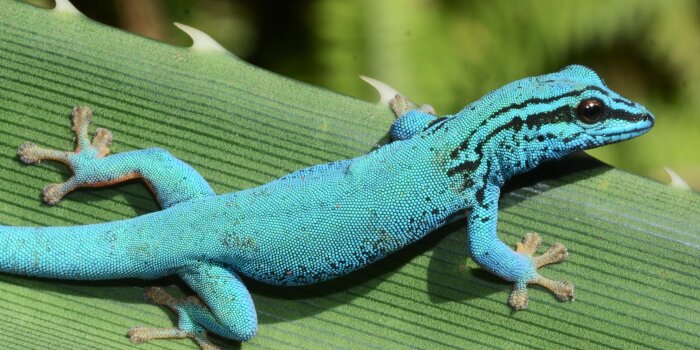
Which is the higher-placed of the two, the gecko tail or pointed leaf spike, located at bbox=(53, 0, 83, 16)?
pointed leaf spike, located at bbox=(53, 0, 83, 16)

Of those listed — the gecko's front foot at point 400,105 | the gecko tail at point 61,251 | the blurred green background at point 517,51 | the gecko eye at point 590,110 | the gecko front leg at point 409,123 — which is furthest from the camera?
the blurred green background at point 517,51

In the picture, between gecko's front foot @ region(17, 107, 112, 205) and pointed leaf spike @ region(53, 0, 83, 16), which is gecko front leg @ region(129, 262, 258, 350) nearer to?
gecko's front foot @ region(17, 107, 112, 205)

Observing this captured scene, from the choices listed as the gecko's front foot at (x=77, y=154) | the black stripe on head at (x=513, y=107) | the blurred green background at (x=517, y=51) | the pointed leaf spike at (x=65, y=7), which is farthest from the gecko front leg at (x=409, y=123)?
the pointed leaf spike at (x=65, y=7)

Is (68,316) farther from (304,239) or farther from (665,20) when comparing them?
(665,20)

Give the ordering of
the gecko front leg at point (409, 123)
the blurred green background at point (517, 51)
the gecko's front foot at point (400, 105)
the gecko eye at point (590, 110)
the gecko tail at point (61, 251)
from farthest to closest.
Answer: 1. the blurred green background at point (517, 51)
2. the gecko's front foot at point (400, 105)
3. the gecko front leg at point (409, 123)
4. the gecko tail at point (61, 251)
5. the gecko eye at point (590, 110)

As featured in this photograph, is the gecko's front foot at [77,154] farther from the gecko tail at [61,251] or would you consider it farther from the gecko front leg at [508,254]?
the gecko front leg at [508,254]

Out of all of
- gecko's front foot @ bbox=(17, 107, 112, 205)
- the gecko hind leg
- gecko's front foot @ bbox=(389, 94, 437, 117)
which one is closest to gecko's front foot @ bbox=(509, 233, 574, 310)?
gecko's front foot @ bbox=(389, 94, 437, 117)
